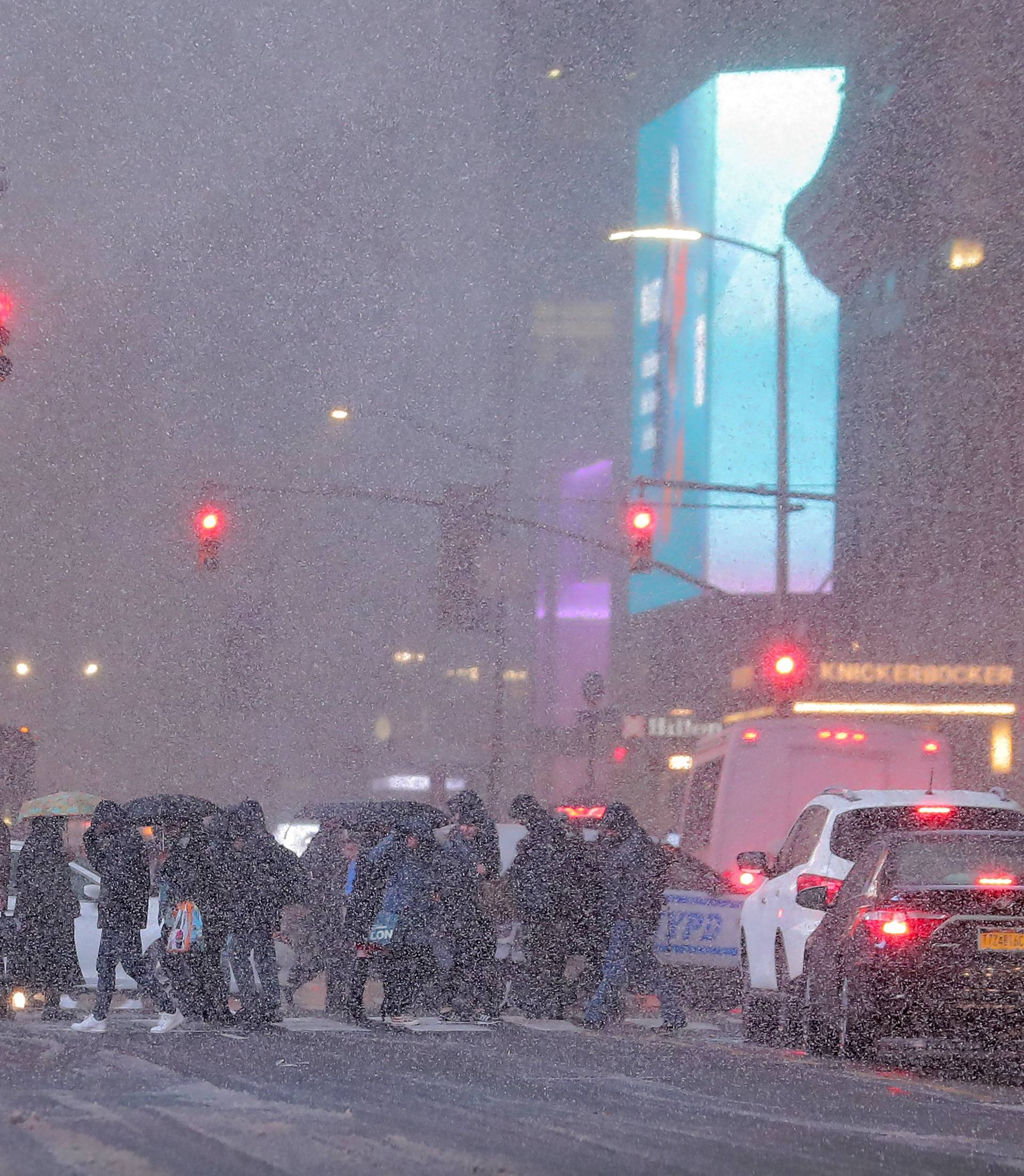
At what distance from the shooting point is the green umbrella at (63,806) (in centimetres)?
1362

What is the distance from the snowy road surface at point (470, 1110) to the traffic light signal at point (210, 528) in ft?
33.8

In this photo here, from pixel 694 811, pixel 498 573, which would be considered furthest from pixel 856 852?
pixel 498 573

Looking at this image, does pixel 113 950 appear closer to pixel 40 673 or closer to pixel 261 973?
pixel 261 973

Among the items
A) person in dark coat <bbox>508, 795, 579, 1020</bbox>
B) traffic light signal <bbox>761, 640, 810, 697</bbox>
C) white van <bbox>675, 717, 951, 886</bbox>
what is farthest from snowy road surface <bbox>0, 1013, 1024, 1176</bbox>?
traffic light signal <bbox>761, 640, 810, 697</bbox>

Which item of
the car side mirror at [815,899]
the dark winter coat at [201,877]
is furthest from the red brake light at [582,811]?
the car side mirror at [815,899]

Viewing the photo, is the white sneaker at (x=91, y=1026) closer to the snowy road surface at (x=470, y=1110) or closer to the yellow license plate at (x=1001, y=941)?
the snowy road surface at (x=470, y=1110)

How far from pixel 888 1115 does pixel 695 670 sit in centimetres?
7491

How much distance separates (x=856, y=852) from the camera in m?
12.0

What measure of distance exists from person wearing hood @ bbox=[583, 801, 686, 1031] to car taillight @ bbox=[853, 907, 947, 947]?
359 centimetres

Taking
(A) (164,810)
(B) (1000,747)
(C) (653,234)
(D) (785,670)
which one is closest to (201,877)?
(A) (164,810)

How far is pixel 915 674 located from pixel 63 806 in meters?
15.3

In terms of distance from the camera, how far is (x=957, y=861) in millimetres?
11148

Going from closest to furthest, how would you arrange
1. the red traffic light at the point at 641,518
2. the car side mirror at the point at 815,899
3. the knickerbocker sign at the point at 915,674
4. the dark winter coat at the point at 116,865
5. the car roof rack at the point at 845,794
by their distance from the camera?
Result: the car side mirror at the point at 815,899 < the car roof rack at the point at 845,794 < the dark winter coat at the point at 116,865 < the red traffic light at the point at 641,518 < the knickerbocker sign at the point at 915,674

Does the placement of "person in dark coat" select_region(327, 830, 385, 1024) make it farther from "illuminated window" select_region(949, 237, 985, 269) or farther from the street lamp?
"illuminated window" select_region(949, 237, 985, 269)
